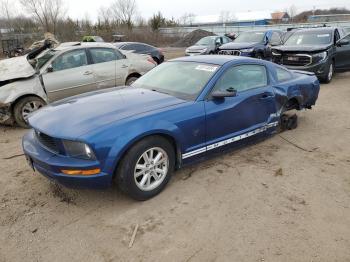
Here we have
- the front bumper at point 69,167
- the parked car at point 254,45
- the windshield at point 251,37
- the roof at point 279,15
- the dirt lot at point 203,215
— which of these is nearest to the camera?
the dirt lot at point 203,215

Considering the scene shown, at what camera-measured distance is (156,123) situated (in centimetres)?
364

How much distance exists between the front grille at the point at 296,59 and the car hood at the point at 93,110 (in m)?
7.62

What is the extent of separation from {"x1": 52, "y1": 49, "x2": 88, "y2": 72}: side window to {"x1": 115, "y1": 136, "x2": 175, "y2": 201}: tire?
168 inches

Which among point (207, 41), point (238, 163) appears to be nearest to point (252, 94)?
point (238, 163)

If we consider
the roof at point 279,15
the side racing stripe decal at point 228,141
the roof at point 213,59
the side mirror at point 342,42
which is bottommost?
the side racing stripe decal at point 228,141

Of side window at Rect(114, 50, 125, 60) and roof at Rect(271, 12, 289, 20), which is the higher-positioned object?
roof at Rect(271, 12, 289, 20)

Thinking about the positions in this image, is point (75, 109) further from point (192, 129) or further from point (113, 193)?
point (192, 129)

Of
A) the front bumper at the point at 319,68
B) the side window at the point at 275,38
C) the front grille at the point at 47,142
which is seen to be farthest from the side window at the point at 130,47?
the front grille at the point at 47,142

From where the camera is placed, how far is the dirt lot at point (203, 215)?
3.00 m

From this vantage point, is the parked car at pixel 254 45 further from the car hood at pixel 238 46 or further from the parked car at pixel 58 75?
the parked car at pixel 58 75

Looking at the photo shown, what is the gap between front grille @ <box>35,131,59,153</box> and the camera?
3492 mm

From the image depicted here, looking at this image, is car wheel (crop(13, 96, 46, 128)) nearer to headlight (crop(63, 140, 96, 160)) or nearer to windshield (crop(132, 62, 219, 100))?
windshield (crop(132, 62, 219, 100))

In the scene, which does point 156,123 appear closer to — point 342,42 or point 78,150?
point 78,150

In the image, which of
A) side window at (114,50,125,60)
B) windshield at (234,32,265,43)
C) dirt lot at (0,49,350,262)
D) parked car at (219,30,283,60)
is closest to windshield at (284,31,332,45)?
parked car at (219,30,283,60)
